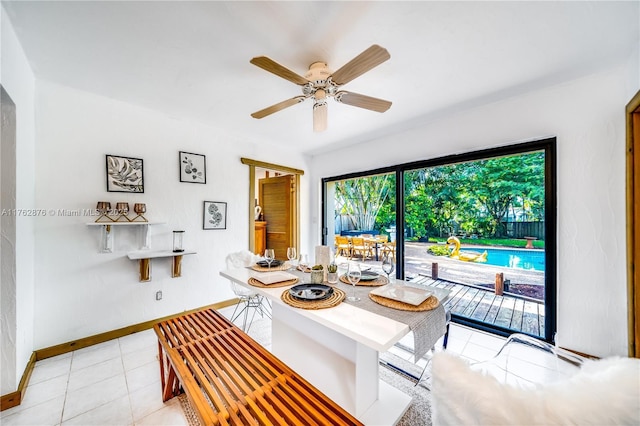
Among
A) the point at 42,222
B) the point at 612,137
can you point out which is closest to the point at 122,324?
the point at 42,222

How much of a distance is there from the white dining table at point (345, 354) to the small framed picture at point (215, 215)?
161cm

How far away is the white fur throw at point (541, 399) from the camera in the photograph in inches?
21.2

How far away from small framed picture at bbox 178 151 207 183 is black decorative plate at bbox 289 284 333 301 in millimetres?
2309

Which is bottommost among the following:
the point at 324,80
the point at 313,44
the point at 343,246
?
the point at 343,246

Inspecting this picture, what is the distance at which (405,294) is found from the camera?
1.43 meters

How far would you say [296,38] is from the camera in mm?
1591

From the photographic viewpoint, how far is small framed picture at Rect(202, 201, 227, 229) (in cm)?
316

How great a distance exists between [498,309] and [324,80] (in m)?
3.17

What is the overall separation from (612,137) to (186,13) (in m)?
3.30

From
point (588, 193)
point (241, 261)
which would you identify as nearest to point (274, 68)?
Answer: point (241, 261)

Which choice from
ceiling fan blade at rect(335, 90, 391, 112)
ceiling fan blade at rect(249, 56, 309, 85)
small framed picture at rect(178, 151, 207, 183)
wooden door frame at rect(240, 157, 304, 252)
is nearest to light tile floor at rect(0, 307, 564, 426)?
wooden door frame at rect(240, 157, 304, 252)

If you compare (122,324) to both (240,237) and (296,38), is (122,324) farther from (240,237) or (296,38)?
(296,38)

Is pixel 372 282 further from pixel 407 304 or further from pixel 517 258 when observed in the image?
pixel 517 258

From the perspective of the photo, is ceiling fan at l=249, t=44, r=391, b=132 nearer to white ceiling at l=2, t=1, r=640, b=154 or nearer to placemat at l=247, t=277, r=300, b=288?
white ceiling at l=2, t=1, r=640, b=154
